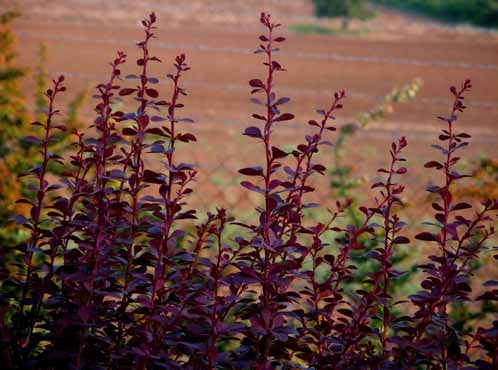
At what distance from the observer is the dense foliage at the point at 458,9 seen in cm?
1530

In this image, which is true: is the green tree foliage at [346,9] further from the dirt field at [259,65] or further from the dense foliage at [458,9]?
the dense foliage at [458,9]

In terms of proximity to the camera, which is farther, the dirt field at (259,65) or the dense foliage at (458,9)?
the dense foliage at (458,9)

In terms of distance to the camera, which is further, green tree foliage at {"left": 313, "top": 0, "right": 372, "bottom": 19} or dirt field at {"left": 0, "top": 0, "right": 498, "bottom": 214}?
green tree foliage at {"left": 313, "top": 0, "right": 372, "bottom": 19}

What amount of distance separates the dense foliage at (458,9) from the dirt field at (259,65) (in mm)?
376

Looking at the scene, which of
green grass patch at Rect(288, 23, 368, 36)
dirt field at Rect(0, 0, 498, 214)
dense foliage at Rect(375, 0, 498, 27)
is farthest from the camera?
green grass patch at Rect(288, 23, 368, 36)

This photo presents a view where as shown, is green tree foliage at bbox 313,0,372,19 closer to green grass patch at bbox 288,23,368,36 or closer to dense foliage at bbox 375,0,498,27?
green grass patch at bbox 288,23,368,36

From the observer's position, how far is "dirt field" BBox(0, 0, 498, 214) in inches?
303

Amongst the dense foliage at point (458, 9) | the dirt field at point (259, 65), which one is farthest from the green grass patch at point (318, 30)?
the dense foliage at point (458, 9)

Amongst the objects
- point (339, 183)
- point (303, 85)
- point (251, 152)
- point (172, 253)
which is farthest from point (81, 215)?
point (303, 85)

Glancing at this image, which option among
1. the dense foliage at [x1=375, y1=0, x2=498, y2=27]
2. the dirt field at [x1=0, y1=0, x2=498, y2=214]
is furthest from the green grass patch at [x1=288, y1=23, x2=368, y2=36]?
the dense foliage at [x1=375, y1=0, x2=498, y2=27]

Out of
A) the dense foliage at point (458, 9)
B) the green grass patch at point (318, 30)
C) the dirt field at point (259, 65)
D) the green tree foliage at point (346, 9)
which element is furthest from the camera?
the green tree foliage at point (346, 9)

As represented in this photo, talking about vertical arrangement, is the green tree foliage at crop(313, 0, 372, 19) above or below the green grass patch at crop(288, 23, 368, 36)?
above

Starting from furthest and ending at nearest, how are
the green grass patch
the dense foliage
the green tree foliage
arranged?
the green tree foliage < the green grass patch < the dense foliage

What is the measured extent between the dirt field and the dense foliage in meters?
0.38
